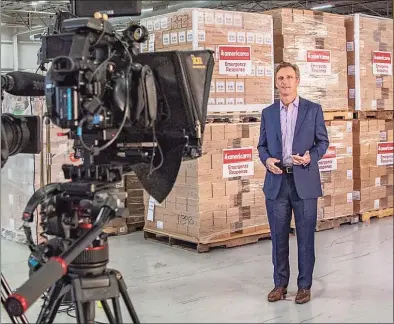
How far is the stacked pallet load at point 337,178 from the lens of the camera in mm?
7203

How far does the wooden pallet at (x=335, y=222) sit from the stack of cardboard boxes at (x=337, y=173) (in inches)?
2.3

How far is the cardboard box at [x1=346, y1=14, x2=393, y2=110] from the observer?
753 cm

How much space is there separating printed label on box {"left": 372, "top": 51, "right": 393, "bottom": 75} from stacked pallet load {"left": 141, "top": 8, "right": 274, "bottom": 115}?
1748 mm

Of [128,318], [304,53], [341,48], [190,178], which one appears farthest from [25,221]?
[341,48]

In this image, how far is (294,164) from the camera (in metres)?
4.38

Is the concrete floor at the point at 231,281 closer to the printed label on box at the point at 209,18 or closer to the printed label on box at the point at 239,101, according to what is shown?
the printed label on box at the point at 239,101

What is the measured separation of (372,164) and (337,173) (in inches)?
26.4

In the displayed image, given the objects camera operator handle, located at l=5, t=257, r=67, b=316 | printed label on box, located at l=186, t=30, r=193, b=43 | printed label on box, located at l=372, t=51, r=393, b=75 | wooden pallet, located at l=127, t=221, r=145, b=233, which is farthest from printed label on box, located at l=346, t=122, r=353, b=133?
camera operator handle, located at l=5, t=257, r=67, b=316

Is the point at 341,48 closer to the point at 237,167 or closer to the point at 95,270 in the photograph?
the point at 237,167

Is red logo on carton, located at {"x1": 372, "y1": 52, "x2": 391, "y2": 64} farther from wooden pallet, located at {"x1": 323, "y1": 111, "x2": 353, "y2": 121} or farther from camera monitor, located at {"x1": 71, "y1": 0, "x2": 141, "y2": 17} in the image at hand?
camera monitor, located at {"x1": 71, "y1": 0, "x2": 141, "y2": 17}

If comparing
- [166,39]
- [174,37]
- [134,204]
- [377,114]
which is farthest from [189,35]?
[377,114]

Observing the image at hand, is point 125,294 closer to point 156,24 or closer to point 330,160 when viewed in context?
point 156,24

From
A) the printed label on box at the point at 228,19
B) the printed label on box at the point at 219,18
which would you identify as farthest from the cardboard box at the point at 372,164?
the printed label on box at the point at 219,18

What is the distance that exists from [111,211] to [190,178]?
11.8ft
